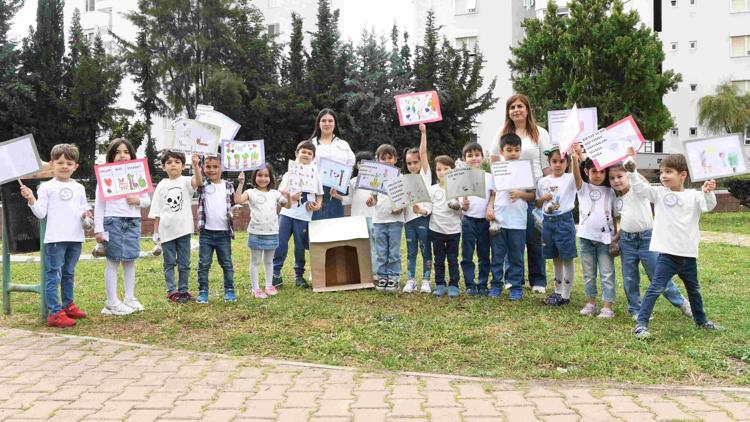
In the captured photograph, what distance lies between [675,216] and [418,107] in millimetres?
3419

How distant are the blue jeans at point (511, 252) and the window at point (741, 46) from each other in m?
32.8

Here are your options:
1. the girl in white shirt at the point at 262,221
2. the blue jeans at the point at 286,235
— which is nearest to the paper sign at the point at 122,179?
the girl in white shirt at the point at 262,221

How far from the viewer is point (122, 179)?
6555mm

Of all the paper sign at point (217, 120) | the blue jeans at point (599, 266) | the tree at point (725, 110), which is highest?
the tree at point (725, 110)

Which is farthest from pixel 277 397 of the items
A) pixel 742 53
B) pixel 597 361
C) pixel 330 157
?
pixel 742 53

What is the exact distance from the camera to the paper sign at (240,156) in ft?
24.8

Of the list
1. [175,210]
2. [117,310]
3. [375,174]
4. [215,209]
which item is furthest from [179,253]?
[375,174]

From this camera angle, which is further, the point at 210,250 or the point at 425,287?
the point at 425,287

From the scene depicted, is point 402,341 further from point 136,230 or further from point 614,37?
point 614,37

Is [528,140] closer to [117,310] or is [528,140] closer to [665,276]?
[665,276]

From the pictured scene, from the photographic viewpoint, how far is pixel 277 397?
429 cm

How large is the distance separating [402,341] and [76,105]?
2299cm

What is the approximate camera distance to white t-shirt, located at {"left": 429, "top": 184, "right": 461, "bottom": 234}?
7368 mm

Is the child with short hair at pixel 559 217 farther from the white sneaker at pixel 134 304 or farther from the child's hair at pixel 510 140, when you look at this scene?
the white sneaker at pixel 134 304
